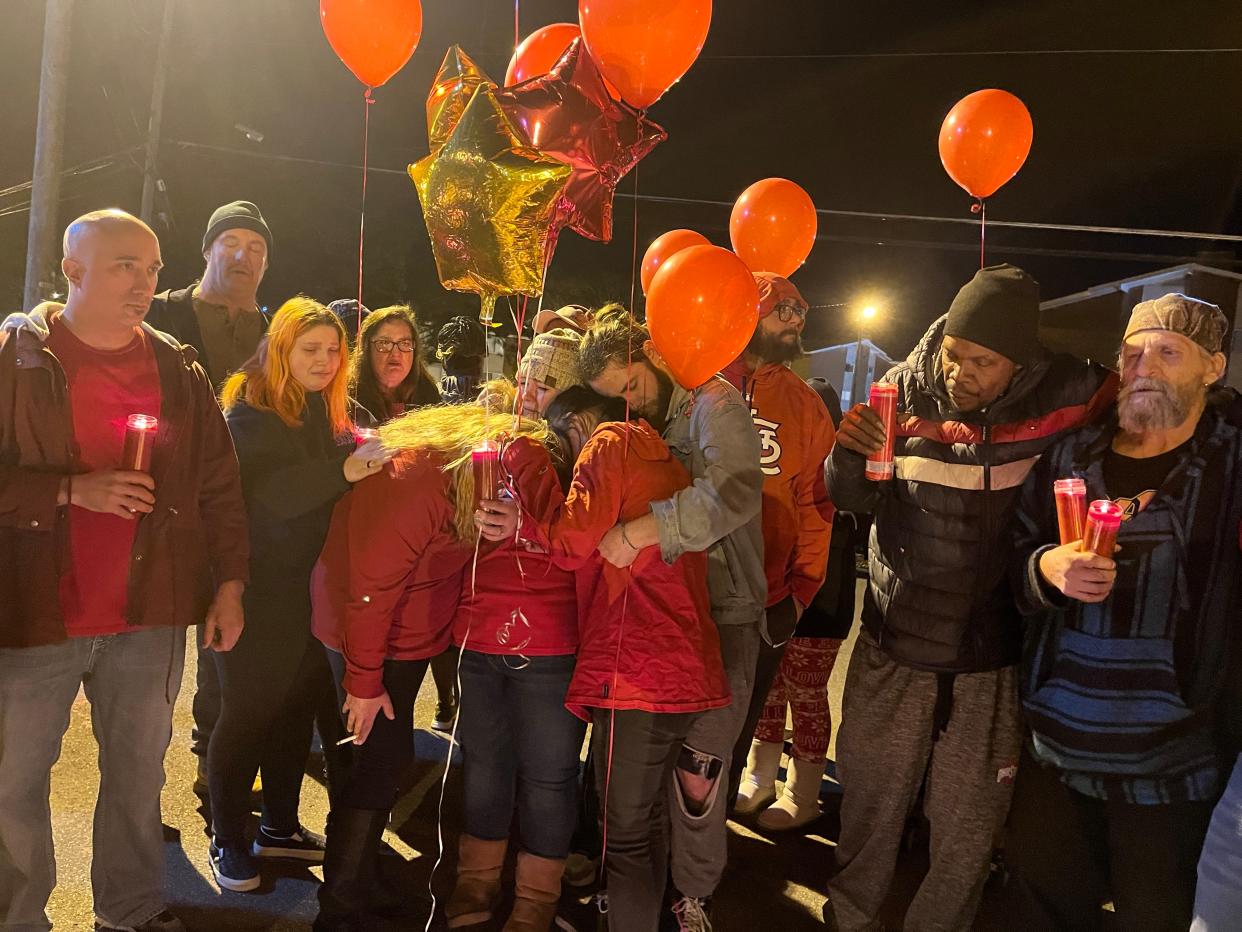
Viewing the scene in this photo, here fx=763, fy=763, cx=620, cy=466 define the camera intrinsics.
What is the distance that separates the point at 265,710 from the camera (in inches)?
101

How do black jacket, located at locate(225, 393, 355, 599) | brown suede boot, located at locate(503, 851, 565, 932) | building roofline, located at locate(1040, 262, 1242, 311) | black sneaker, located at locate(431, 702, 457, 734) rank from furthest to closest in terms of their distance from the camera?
building roofline, located at locate(1040, 262, 1242, 311), black sneaker, located at locate(431, 702, 457, 734), black jacket, located at locate(225, 393, 355, 599), brown suede boot, located at locate(503, 851, 565, 932)

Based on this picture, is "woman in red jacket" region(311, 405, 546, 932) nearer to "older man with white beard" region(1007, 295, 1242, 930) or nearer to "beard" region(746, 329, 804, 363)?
"beard" region(746, 329, 804, 363)

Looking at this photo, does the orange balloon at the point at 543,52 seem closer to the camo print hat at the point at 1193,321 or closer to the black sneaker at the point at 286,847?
the camo print hat at the point at 1193,321

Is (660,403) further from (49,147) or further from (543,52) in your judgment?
(49,147)

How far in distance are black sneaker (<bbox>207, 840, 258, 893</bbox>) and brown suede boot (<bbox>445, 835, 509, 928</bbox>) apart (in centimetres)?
70

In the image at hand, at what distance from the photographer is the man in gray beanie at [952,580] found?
2.22 meters

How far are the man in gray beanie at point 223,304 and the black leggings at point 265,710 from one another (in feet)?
2.51

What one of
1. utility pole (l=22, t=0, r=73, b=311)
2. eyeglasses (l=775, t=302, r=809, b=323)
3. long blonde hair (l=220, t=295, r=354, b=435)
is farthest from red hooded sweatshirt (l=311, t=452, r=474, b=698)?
utility pole (l=22, t=0, r=73, b=311)

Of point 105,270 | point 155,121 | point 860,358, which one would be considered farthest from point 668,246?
point 860,358

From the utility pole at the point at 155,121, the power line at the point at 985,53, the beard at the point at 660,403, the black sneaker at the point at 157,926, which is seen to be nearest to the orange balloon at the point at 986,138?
the beard at the point at 660,403

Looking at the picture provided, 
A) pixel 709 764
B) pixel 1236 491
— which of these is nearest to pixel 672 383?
pixel 709 764

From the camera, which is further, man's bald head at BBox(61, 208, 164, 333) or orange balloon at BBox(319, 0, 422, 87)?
orange balloon at BBox(319, 0, 422, 87)

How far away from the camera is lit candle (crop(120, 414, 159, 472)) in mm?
2023

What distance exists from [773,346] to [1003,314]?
1.06m
